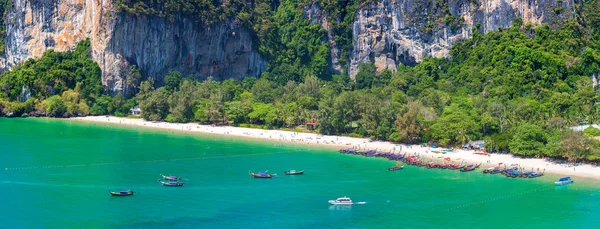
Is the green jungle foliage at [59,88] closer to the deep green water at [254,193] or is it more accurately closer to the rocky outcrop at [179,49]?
the rocky outcrop at [179,49]

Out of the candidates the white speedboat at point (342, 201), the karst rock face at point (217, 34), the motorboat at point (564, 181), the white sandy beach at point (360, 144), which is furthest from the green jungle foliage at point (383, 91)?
the white speedboat at point (342, 201)

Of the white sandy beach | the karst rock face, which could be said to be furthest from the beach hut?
the karst rock face

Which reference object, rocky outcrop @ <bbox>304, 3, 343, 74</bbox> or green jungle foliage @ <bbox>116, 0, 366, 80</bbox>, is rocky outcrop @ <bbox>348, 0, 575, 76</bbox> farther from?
green jungle foliage @ <bbox>116, 0, 366, 80</bbox>

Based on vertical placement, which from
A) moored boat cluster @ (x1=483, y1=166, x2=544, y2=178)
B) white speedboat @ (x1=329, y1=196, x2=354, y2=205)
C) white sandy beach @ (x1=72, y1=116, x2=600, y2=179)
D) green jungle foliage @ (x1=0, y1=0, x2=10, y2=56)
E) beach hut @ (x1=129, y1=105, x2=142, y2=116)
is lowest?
white speedboat @ (x1=329, y1=196, x2=354, y2=205)

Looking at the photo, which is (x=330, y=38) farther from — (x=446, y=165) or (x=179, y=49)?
(x=446, y=165)

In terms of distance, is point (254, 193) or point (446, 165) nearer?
point (254, 193)

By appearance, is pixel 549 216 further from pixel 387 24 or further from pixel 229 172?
pixel 387 24

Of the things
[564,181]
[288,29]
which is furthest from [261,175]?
[288,29]
